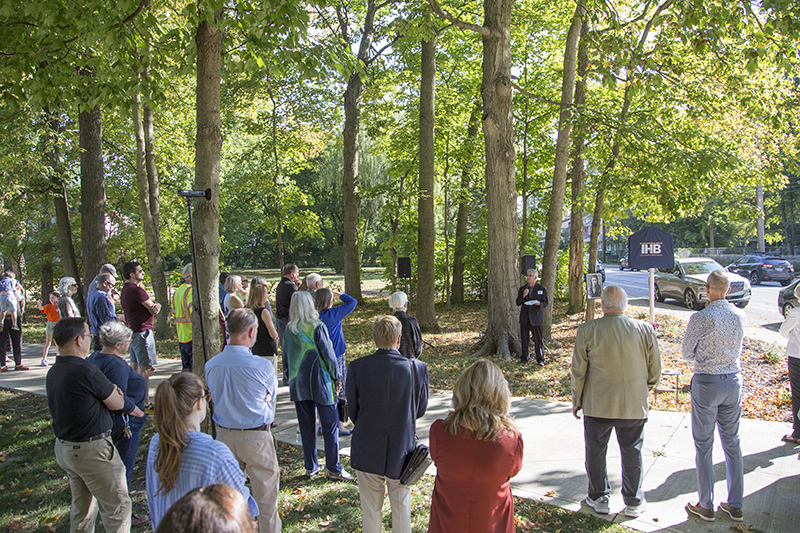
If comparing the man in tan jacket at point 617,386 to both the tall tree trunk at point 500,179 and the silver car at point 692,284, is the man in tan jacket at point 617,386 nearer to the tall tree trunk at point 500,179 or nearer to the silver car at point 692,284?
the tall tree trunk at point 500,179

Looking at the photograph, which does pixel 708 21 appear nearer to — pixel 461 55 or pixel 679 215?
pixel 679 215

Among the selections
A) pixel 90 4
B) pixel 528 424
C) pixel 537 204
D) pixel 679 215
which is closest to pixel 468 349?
pixel 528 424

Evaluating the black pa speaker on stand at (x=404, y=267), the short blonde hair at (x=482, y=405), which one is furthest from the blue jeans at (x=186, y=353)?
the black pa speaker on stand at (x=404, y=267)

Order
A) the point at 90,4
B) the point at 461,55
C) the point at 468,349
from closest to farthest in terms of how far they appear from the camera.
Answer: the point at 90,4
the point at 468,349
the point at 461,55

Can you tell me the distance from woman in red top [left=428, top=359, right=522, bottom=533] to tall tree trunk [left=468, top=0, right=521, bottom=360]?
816 cm

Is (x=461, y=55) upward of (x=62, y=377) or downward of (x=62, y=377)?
upward

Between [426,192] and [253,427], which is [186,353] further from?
[426,192]

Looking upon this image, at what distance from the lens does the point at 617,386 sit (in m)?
4.29

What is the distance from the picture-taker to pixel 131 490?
5141mm

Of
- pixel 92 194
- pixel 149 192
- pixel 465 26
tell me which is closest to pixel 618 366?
pixel 465 26

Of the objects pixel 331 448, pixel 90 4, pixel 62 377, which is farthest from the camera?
pixel 90 4

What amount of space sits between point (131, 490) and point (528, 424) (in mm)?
4509

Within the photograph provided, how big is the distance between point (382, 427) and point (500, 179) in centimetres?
782

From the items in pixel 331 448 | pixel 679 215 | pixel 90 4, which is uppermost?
pixel 90 4
